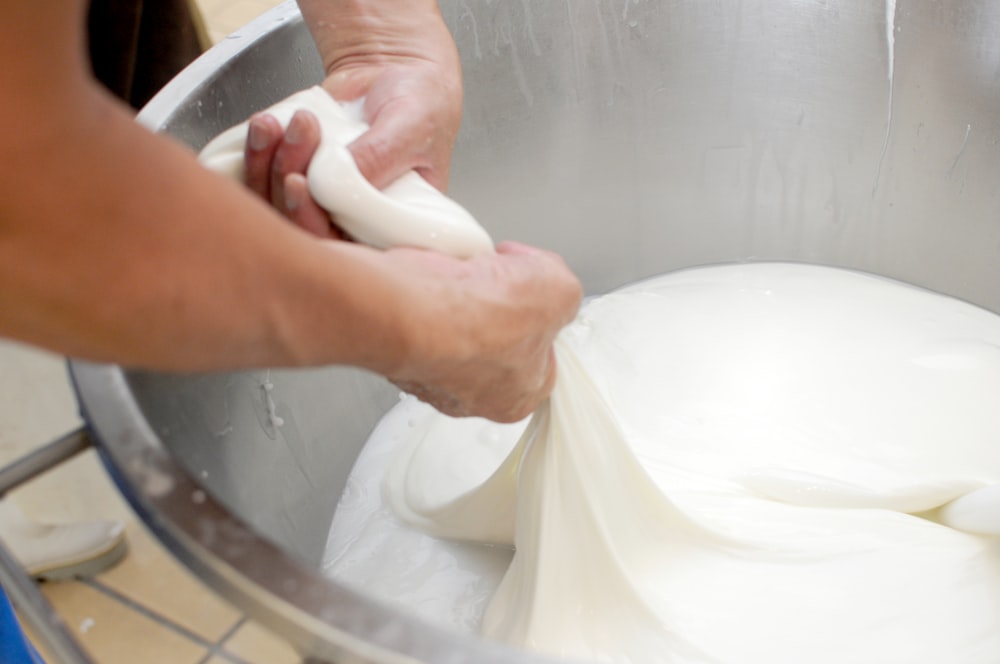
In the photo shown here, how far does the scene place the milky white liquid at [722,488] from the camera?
2.10 feet

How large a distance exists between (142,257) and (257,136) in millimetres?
250

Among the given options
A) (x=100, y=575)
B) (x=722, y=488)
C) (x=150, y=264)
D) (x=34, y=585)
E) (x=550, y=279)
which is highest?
(x=150, y=264)

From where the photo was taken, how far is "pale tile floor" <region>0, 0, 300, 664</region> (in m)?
1.00

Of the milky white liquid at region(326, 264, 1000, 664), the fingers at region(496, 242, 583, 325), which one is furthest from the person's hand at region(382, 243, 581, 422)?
the milky white liquid at region(326, 264, 1000, 664)

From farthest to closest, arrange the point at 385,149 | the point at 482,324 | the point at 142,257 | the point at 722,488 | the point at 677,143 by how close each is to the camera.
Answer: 1. the point at 677,143
2. the point at 722,488
3. the point at 385,149
4. the point at 482,324
5. the point at 142,257

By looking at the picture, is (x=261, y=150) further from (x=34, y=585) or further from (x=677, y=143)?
(x=677, y=143)

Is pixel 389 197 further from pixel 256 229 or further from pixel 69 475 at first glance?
pixel 69 475

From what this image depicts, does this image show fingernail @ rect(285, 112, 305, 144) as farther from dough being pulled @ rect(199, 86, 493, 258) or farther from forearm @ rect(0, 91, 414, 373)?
forearm @ rect(0, 91, 414, 373)

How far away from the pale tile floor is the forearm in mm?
653

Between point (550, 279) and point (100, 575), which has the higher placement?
point (550, 279)

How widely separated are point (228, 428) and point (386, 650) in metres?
0.37

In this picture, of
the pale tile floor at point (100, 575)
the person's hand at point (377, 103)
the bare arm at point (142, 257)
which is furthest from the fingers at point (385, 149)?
the pale tile floor at point (100, 575)

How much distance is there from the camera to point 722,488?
750 millimetres

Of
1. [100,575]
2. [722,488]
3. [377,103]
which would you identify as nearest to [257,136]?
[377,103]
